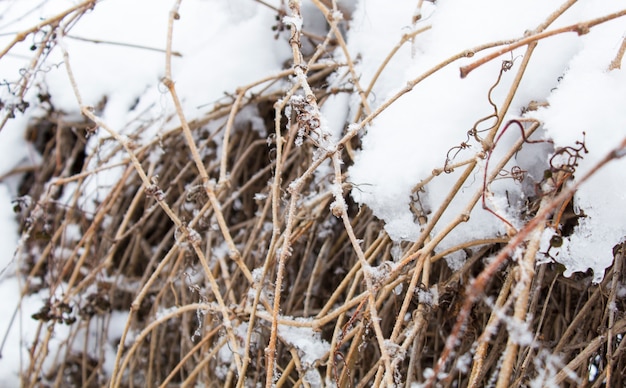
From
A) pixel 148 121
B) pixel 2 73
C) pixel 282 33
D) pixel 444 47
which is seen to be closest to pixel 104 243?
pixel 148 121

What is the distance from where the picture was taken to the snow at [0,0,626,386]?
86 centimetres

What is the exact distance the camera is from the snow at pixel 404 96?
86 cm

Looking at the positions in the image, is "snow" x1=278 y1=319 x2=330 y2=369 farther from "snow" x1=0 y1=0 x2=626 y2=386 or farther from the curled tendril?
the curled tendril

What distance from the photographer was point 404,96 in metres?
1.06

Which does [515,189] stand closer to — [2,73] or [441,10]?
[441,10]

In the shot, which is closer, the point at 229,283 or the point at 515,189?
the point at 515,189

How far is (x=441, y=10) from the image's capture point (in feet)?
3.79

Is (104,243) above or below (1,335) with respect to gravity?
above

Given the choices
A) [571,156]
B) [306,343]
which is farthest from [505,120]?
[306,343]

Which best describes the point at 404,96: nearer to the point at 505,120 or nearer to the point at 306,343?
the point at 505,120

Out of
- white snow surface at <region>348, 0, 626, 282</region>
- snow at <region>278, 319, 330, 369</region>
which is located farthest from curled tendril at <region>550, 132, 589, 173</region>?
snow at <region>278, 319, 330, 369</region>

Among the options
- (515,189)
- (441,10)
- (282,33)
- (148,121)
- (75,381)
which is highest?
(282,33)

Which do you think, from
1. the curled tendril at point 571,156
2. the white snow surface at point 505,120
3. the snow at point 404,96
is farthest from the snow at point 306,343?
the curled tendril at point 571,156

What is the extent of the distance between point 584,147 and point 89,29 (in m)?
1.39
